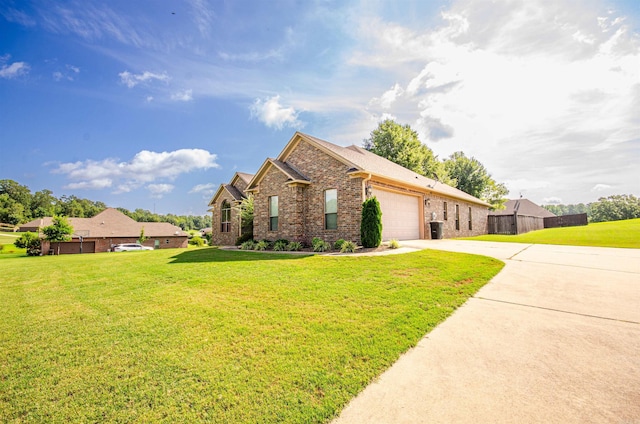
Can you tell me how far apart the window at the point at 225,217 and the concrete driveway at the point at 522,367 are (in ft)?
65.6

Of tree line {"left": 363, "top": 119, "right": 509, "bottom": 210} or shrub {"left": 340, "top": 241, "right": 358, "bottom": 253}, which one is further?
tree line {"left": 363, "top": 119, "right": 509, "bottom": 210}

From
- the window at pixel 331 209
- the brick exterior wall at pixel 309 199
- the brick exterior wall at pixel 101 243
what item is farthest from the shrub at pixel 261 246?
the brick exterior wall at pixel 101 243

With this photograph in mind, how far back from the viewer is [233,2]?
1002 cm

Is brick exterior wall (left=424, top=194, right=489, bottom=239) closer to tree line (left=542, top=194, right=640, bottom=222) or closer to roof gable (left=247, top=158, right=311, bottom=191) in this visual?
roof gable (left=247, top=158, right=311, bottom=191)

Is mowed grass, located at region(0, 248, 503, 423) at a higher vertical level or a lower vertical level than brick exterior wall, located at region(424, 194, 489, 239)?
lower

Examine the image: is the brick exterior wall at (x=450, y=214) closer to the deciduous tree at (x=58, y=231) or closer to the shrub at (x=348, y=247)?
the shrub at (x=348, y=247)

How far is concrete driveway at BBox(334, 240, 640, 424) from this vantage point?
212cm

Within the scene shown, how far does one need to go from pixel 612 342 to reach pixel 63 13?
683 inches

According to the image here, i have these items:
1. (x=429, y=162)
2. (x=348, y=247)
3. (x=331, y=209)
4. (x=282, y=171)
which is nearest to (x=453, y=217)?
(x=331, y=209)

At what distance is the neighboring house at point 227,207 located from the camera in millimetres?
21188

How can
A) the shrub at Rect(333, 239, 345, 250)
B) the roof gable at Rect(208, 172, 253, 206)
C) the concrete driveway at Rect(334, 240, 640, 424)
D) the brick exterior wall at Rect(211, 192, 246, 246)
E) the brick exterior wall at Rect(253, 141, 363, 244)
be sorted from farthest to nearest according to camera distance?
1. the roof gable at Rect(208, 172, 253, 206)
2. the brick exterior wall at Rect(211, 192, 246, 246)
3. the brick exterior wall at Rect(253, 141, 363, 244)
4. the shrub at Rect(333, 239, 345, 250)
5. the concrete driveway at Rect(334, 240, 640, 424)

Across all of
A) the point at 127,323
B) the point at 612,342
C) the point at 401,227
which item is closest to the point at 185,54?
the point at 127,323

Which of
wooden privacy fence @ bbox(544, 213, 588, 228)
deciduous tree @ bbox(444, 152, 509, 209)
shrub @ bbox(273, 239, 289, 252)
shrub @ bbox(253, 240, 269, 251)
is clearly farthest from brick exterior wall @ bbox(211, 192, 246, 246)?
wooden privacy fence @ bbox(544, 213, 588, 228)

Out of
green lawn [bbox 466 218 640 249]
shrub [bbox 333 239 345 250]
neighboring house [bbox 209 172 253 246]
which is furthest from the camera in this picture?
neighboring house [bbox 209 172 253 246]
